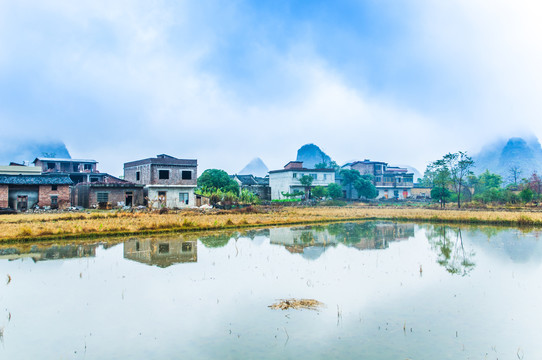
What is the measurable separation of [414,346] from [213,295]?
14.0 feet

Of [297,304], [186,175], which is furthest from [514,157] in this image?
[297,304]

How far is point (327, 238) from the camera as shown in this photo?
18.0 m

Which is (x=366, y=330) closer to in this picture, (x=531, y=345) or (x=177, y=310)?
(x=531, y=345)

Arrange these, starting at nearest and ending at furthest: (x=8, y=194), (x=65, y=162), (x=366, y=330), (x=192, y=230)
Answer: (x=366, y=330) < (x=192, y=230) < (x=8, y=194) < (x=65, y=162)

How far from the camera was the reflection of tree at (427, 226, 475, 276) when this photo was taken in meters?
11.5

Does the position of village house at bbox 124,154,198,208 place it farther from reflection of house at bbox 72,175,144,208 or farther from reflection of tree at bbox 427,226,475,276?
reflection of tree at bbox 427,226,475,276

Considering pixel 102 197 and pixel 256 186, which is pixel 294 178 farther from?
pixel 102 197

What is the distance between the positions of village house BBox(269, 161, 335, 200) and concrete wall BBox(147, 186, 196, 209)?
16.5 m

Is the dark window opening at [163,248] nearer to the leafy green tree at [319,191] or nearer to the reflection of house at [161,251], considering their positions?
the reflection of house at [161,251]

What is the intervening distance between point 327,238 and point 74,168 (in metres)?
38.4

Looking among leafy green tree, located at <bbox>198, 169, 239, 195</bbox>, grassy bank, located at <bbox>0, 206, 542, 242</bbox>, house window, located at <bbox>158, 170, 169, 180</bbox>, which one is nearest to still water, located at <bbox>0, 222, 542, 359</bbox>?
grassy bank, located at <bbox>0, 206, 542, 242</bbox>

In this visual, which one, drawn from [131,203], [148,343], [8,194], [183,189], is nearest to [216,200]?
[183,189]

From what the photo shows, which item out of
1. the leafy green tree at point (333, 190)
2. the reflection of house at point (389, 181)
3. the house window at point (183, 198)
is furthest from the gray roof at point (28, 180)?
the reflection of house at point (389, 181)

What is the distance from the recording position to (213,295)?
8344mm
